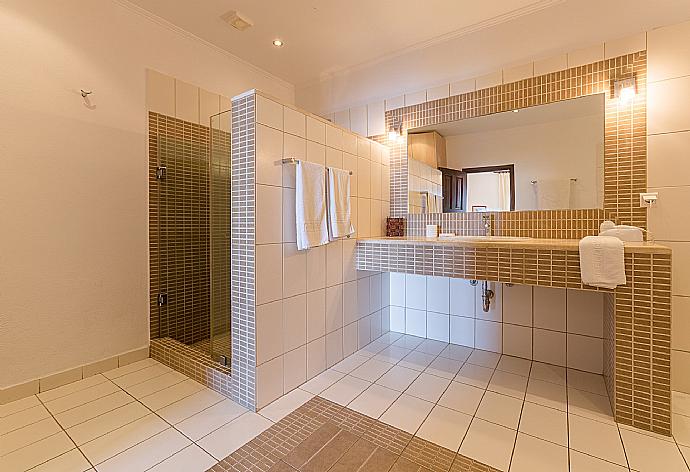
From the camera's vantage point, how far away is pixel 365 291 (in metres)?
2.70

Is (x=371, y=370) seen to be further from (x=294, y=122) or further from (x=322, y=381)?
(x=294, y=122)

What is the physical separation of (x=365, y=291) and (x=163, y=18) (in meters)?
2.64

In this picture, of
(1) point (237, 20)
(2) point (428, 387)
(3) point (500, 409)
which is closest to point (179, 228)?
(1) point (237, 20)

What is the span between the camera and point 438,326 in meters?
2.82

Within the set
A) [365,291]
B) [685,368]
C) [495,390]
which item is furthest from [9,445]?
[685,368]

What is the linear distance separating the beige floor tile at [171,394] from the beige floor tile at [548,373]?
2.20m

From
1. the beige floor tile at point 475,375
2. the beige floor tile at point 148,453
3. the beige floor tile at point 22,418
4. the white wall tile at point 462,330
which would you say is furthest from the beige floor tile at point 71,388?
the white wall tile at point 462,330

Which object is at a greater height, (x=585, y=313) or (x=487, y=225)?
(x=487, y=225)

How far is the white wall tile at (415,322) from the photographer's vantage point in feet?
9.50

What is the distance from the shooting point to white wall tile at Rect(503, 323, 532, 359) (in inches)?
96.0

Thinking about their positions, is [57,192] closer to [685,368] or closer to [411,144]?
[411,144]

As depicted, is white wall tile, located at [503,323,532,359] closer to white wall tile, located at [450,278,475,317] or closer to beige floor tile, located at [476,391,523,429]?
white wall tile, located at [450,278,475,317]

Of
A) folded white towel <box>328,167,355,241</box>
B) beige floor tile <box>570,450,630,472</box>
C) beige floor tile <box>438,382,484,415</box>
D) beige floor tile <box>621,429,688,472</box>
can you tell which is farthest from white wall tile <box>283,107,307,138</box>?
beige floor tile <box>621,429,688,472</box>

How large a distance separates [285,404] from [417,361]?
104 cm
